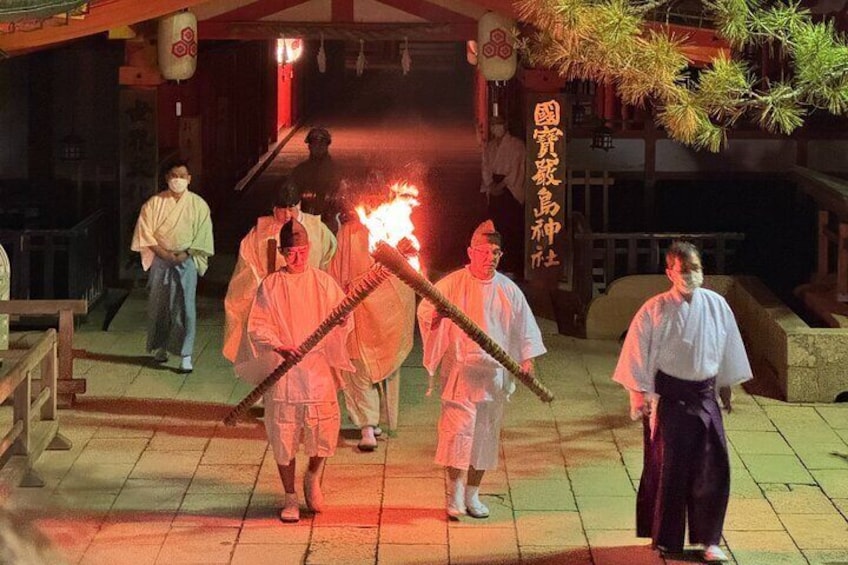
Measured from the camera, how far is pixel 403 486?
33.0 ft

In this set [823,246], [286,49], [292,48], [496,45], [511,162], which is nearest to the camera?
[823,246]

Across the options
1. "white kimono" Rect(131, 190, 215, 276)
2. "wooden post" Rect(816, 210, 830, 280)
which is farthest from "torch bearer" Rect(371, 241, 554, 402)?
"wooden post" Rect(816, 210, 830, 280)

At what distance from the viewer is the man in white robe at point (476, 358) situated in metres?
9.27

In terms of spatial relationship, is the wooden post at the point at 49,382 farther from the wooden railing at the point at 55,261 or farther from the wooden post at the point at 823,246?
the wooden post at the point at 823,246

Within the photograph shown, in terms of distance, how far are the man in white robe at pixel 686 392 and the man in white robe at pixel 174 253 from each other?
214 inches

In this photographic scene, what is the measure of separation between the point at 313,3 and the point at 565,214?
3.78 meters

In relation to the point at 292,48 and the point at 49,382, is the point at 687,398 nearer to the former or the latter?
the point at 49,382

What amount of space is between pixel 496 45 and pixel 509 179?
2.59 metres

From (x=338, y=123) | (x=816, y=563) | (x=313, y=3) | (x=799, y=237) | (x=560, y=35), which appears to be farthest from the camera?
(x=338, y=123)

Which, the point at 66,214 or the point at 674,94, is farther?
the point at 66,214

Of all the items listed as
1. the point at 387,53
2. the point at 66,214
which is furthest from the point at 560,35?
the point at 387,53

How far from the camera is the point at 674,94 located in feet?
31.1

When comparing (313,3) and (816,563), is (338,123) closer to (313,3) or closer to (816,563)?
(313,3)

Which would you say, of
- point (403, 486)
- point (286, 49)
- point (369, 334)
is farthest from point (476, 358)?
point (286, 49)
